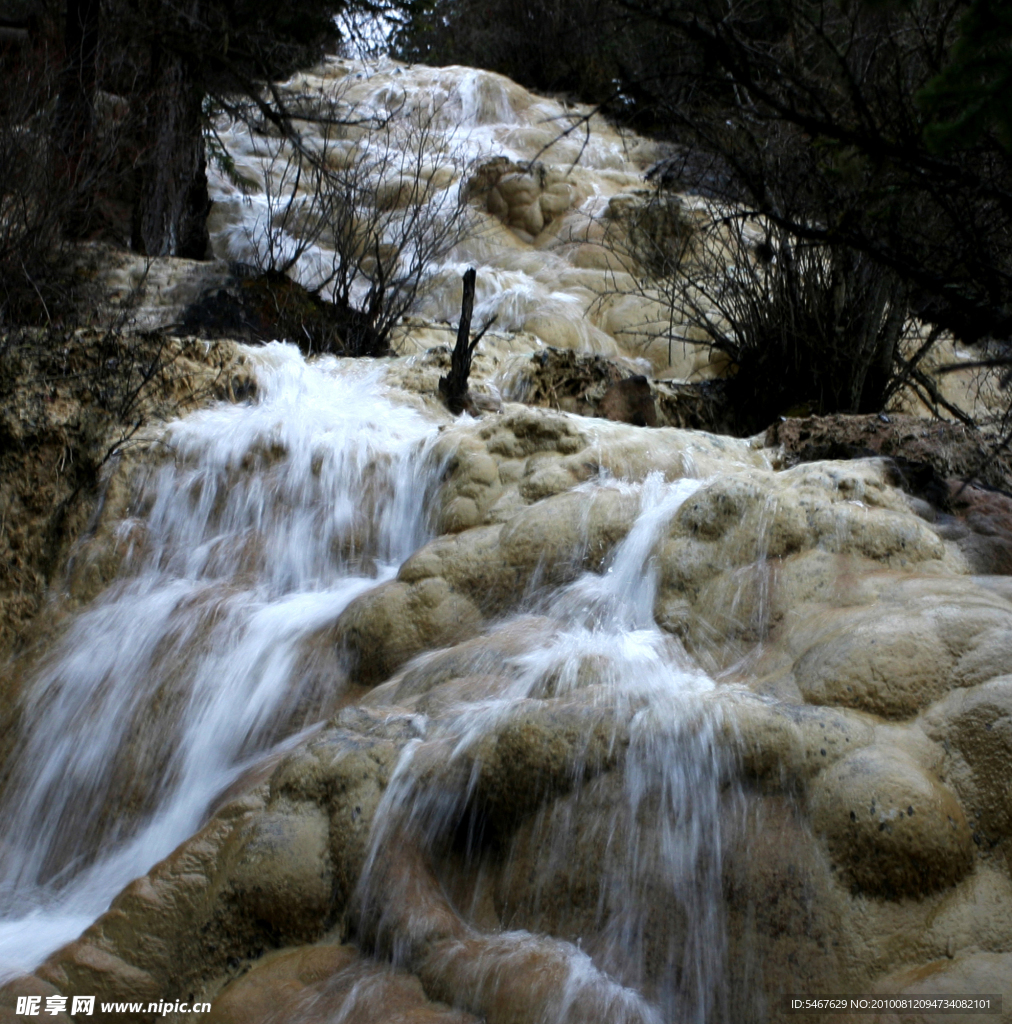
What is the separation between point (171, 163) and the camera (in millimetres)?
8008

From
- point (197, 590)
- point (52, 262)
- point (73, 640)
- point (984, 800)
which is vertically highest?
point (52, 262)

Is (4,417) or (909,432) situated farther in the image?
(4,417)

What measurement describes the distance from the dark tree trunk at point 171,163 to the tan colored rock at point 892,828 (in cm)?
735

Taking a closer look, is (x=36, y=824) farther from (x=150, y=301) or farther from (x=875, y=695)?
(x=150, y=301)

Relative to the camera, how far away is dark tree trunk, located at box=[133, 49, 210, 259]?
770cm

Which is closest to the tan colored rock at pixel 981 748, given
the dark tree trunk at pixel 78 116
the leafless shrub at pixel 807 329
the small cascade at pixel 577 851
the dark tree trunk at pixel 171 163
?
the small cascade at pixel 577 851

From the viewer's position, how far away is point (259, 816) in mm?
2461

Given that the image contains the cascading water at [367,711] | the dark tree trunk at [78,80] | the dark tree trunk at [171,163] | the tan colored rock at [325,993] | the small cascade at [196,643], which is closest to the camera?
the tan colored rock at [325,993]

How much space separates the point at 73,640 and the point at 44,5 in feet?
21.4

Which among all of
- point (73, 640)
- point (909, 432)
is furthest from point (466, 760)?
point (909, 432)

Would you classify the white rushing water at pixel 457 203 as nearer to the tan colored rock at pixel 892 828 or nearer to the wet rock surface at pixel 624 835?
the wet rock surface at pixel 624 835

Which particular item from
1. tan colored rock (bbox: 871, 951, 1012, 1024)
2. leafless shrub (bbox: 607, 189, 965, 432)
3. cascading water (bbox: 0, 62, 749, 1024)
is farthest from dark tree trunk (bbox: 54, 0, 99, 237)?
tan colored rock (bbox: 871, 951, 1012, 1024)

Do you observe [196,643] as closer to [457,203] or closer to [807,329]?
[807,329]

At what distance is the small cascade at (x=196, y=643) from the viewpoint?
312cm
